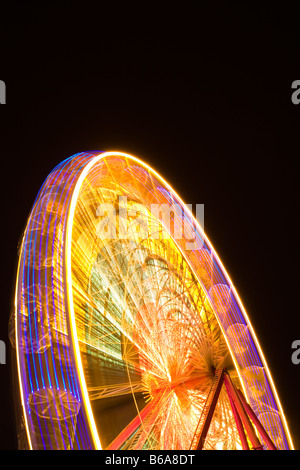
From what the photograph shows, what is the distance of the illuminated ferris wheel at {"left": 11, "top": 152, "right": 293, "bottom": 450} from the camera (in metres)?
3.82

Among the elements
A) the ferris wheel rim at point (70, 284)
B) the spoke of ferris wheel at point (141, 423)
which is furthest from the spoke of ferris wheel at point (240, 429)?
the ferris wheel rim at point (70, 284)

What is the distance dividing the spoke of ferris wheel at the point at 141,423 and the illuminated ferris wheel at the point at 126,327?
0.05 feet

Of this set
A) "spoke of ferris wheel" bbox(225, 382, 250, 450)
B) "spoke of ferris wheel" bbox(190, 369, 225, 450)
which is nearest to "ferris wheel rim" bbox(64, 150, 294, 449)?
"spoke of ferris wheel" bbox(190, 369, 225, 450)

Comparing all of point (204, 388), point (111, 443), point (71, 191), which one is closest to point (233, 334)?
point (204, 388)

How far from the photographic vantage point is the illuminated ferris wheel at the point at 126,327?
382 cm

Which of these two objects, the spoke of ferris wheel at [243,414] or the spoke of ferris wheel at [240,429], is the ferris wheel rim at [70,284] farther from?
the spoke of ferris wheel at [240,429]

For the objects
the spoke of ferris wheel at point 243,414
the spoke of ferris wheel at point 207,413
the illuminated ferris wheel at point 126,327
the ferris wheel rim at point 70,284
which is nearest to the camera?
the ferris wheel rim at point 70,284

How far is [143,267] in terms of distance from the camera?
21.5 ft

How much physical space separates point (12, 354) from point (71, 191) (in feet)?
5.63

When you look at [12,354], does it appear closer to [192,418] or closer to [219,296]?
[192,418]

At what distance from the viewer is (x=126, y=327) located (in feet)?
18.8

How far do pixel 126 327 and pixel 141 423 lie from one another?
106 cm

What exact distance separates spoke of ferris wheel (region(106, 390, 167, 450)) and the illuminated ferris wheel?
0.6 inches
